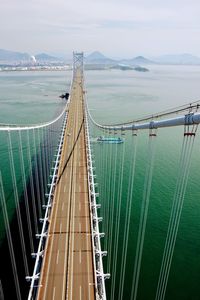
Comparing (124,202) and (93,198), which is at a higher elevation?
(93,198)

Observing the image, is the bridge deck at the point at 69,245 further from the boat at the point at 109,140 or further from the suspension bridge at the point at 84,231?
the boat at the point at 109,140

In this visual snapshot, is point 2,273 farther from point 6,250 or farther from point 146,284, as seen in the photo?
point 146,284

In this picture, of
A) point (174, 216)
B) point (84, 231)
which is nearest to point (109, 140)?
point (84, 231)

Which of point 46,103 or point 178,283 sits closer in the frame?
point 178,283

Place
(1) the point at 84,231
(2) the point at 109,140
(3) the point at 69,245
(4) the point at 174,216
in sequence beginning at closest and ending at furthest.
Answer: (4) the point at 174,216 → (3) the point at 69,245 → (1) the point at 84,231 → (2) the point at 109,140

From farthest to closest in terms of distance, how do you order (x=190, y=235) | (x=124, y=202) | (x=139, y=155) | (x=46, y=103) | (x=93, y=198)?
1. (x=46, y=103)
2. (x=139, y=155)
3. (x=124, y=202)
4. (x=93, y=198)
5. (x=190, y=235)

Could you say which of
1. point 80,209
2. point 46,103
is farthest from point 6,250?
point 46,103

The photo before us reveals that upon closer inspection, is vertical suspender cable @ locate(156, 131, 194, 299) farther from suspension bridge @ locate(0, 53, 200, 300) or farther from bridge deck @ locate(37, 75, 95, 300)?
bridge deck @ locate(37, 75, 95, 300)

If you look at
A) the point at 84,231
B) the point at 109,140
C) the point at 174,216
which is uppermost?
the point at 174,216

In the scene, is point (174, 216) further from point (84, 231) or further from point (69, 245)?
point (84, 231)

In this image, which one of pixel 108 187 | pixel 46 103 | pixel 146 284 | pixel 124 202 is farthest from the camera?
pixel 46 103
